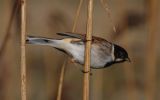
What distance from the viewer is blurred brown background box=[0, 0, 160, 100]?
8.39 feet

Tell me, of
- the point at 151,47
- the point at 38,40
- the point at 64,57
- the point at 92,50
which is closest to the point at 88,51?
the point at 38,40

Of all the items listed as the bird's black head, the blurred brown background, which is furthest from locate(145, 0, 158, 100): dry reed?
the bird's black head

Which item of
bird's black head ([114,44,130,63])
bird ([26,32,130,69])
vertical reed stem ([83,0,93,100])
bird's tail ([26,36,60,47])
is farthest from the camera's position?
bird's black head ([114,44,130,63])

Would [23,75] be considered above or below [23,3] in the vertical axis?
below

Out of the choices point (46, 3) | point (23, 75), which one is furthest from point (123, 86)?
point (23, 75)

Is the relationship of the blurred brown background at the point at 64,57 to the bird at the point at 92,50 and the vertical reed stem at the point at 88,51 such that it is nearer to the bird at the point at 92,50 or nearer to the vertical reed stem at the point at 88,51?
the bird at the point at 92,50

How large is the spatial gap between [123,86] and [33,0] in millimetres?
701

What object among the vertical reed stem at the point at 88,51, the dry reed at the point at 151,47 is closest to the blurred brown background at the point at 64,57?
the dry reed at the point at 151,47

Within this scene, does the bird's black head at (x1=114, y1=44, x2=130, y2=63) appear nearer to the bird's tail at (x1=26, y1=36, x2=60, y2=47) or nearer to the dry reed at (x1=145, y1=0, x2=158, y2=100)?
the dry reed at (x1=145, y1=0, x2=158, y2=100)

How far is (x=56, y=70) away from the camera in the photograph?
2.75 m

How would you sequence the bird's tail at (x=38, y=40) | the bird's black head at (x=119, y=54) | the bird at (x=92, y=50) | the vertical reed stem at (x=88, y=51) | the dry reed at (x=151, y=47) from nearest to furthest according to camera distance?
the vertical reed stem at (x=88, y=51), the bird's tail at (x=38, y=40), the bird at (x=92, y=50), the bird's black head at (x=119, y=54), the dry reed at (x=151, y=47)

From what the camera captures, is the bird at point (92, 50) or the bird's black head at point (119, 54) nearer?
the bird at point (92, 50)

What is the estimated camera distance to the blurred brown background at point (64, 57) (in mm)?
2559

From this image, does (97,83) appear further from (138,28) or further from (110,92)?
(138,28)
